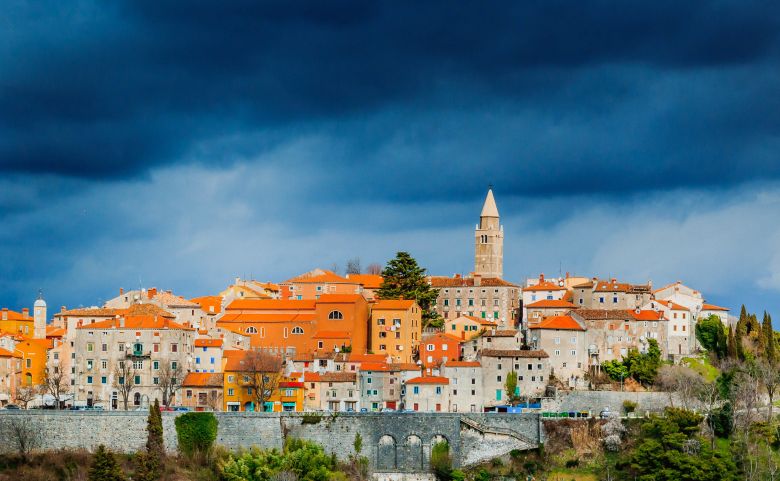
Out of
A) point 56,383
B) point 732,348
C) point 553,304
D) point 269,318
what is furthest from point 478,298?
point 56,383

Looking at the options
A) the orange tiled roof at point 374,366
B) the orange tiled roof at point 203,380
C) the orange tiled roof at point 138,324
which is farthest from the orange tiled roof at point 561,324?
the orange tiled roof at point 138,324

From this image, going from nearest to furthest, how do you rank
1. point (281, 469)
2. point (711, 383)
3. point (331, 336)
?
point (281, 469)
point (711, 383)
point (331, 336)

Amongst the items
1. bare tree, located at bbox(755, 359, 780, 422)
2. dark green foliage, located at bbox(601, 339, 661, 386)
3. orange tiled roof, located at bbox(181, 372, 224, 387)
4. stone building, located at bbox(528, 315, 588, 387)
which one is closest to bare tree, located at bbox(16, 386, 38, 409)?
orange tiled roof, located at bbox(181, 372, 224, 387)

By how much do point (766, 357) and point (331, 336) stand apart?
29340 millimetres

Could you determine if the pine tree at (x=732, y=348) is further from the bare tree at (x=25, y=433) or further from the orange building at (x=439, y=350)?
the bare tree at (x=25, y=433)

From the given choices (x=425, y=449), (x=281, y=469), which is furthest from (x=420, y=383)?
(x=281, y=469)

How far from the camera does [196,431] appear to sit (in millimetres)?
94000

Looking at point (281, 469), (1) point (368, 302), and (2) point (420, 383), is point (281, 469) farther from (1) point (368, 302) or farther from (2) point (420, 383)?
(1) point (368, 302)

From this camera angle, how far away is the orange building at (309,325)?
108125mm

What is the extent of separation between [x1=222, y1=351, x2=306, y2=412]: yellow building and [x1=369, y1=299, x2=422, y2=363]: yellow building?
354 inches

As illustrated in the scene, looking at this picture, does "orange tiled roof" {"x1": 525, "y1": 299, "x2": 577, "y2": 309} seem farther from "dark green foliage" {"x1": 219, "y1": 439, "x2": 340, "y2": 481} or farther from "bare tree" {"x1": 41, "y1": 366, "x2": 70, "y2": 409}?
"bare tree" {"x1": 41, "y1": 366, "x2": 70, "y2": 409}

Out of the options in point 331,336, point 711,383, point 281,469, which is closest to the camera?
point 281,469

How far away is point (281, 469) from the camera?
91.4m

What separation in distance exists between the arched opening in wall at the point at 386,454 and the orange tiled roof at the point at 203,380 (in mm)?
12710
